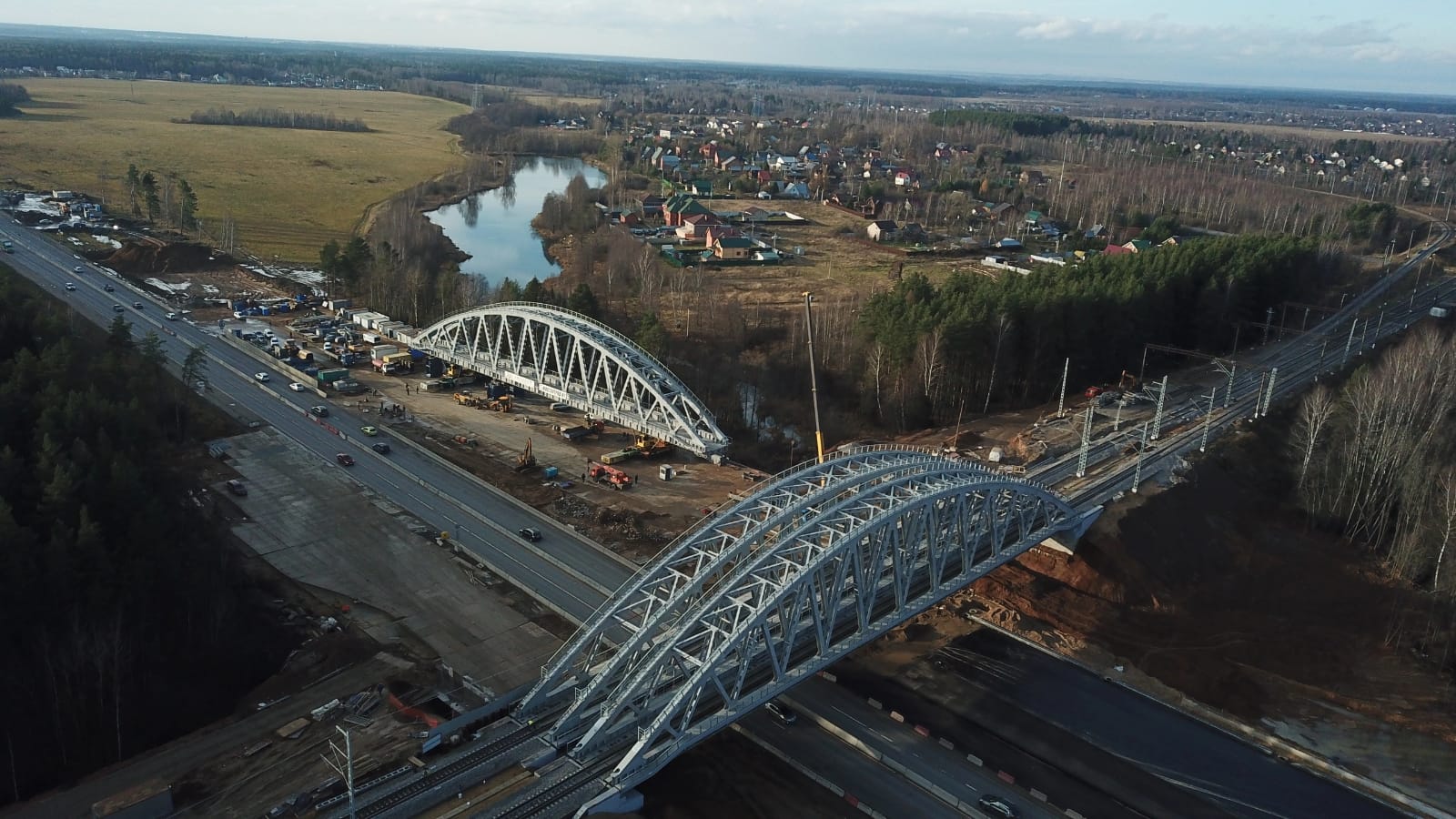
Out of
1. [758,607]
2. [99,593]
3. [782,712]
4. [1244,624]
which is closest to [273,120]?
[99,593]

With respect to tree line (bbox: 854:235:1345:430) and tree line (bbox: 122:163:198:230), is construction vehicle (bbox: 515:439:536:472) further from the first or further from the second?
tree line (bbox: 122:163:198:230)

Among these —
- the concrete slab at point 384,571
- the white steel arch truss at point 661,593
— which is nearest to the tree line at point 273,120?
the concrete slab at point 384,571

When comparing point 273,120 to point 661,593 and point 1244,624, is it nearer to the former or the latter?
point 661,593

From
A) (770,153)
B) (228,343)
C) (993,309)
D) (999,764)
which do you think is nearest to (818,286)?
(993,309)

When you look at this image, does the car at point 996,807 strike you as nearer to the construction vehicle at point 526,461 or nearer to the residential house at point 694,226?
the construction vehicle at point 526,461

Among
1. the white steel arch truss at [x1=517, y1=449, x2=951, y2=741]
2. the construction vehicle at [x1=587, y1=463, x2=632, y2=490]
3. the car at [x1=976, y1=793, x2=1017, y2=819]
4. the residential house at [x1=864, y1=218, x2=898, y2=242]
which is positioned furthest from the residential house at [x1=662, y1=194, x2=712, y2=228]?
the car at [x1=976, y1=793, x2=1017, y2=819]

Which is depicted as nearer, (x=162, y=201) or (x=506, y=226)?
(x=162, y=201)
